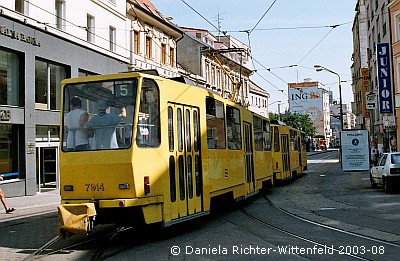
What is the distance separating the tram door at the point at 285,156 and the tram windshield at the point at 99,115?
17076mm

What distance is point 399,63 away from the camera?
36656 millimetres

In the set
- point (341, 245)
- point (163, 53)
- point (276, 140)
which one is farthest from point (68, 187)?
point (163, 53)

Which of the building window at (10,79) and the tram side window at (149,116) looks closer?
the tram side window at (149,116)

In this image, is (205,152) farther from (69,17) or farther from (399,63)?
(399,63)

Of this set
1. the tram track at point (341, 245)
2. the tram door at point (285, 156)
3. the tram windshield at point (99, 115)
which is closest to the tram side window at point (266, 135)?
the tram door at point (285, 156)

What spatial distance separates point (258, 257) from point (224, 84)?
169 ft

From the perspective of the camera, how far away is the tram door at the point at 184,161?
1084 centimetres

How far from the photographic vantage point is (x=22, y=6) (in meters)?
24.0

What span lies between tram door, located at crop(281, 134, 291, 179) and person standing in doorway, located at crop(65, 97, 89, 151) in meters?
17.2

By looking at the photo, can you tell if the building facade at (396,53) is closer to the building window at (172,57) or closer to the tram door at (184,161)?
the building window at (172,57)

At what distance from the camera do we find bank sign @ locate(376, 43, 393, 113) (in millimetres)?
36250

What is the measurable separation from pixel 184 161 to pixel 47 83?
16.6 m

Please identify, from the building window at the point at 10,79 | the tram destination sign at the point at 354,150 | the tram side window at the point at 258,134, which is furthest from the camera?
the tram destination sign at the point at 354,150

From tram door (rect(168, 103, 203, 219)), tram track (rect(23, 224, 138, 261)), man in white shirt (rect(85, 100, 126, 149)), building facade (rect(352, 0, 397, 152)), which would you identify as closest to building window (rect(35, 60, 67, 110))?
tram track (rect(23, 224, 138, 261))
